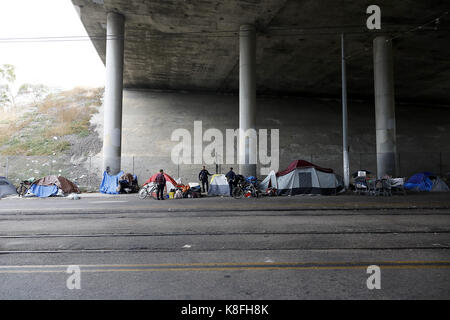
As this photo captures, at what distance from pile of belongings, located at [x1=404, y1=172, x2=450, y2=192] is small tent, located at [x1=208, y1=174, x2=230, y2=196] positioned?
13711mm

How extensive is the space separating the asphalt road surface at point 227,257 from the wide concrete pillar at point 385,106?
45.8 feet

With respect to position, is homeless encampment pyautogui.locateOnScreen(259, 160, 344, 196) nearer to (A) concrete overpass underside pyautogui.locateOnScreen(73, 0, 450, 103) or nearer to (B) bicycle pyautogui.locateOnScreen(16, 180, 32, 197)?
(A) concrete overpass underside pyautogui.locateOnScreen(73, 0, 450, 103)

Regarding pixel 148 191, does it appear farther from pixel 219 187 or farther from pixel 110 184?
pixel 110 184

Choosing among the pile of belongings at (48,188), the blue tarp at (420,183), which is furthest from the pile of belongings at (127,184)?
the blue tarp at (420,183)

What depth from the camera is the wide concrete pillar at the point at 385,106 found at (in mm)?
22355

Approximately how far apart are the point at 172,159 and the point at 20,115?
23.5 meters

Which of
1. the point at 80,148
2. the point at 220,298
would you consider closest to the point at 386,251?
the point at 220,298

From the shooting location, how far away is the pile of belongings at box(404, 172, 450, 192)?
2000cm

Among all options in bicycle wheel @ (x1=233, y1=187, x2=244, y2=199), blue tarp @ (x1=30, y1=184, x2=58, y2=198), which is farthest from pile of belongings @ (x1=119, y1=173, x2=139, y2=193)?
bicycle wheel @ (x1=233, y1=187, x2=244, y2=199)

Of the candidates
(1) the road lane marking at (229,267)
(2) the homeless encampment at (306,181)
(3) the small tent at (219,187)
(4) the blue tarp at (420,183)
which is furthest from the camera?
(4) the blue tarp at (420,183)

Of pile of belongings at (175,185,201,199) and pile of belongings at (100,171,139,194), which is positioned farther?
pile of belongings at (100,171,139,194)

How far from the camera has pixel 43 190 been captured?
728 inches

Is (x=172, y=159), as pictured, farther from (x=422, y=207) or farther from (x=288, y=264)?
(x=288, y=264)

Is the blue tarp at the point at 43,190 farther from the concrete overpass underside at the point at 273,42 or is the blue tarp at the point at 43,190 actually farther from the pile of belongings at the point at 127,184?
the concrete overpass underside at the point at 273,42
